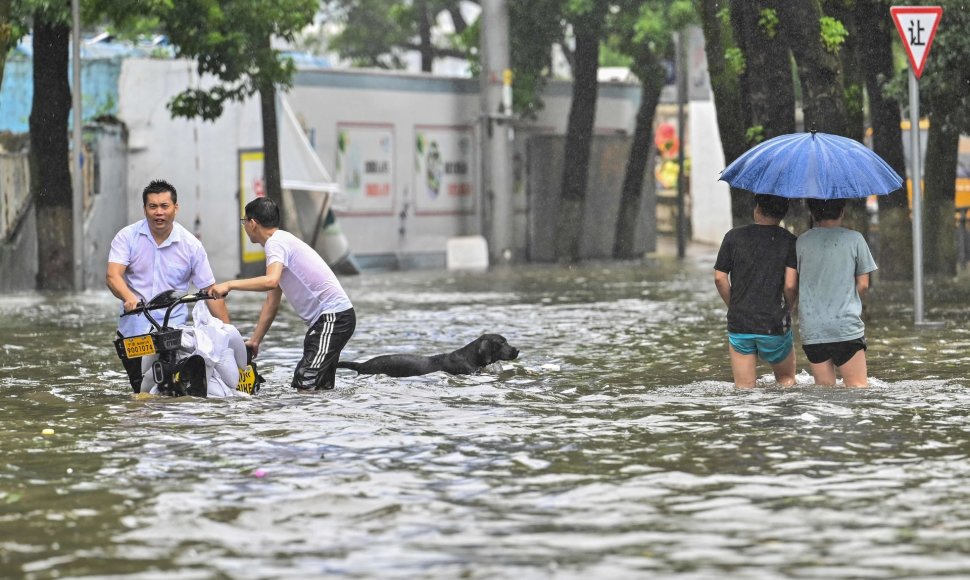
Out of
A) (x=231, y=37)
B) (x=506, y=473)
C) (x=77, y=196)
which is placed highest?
(x=231, y=37)

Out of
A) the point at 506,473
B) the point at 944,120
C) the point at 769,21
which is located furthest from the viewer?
the point at 944,120

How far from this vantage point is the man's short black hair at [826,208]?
1030 centimetres

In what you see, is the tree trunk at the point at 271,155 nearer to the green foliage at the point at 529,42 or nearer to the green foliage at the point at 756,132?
the green foliage at the point at 529,42

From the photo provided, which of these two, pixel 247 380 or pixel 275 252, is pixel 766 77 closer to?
pixel 275 252

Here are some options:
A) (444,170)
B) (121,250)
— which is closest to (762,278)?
(121,250)

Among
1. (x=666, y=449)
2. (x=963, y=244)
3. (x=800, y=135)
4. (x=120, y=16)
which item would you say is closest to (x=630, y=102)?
(x=963, y=244)

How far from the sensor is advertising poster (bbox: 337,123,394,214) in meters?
30.8

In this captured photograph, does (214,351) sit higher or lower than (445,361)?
higher

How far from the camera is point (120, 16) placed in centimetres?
2231

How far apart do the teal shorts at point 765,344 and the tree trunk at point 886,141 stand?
44.8ft

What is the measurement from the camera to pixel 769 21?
1691cm

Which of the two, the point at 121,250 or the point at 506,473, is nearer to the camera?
the point at 506,473

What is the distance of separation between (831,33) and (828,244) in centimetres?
670

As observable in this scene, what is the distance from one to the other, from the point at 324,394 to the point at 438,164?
2196cm
